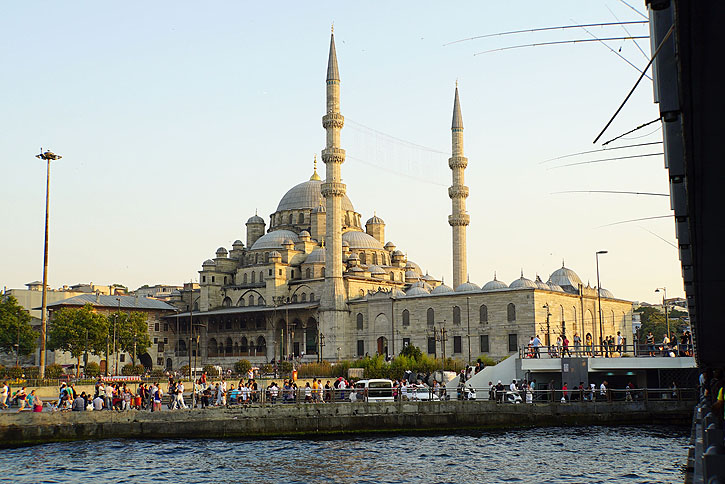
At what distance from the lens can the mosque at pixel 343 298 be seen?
177 ft

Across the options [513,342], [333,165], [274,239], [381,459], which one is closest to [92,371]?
[333,165]

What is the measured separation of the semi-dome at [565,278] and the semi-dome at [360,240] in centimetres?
1708

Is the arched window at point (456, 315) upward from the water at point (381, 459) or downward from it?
upward

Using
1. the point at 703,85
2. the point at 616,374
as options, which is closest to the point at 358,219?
the point at 616,374

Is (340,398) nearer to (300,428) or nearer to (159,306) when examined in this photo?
(300,428)

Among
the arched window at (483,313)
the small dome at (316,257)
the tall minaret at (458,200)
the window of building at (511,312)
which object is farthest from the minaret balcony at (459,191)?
the small dome at (316,257)

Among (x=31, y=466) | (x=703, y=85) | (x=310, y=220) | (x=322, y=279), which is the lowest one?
(x=31, y=466)

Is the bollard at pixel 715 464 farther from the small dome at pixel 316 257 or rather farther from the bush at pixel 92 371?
the small dome at pixel 316 257

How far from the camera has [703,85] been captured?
3.78 m

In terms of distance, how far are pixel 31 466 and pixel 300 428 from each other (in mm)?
8240

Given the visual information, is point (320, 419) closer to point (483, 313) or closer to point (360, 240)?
point (483, 313)

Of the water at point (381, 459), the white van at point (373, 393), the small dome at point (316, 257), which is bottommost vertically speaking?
the water at point (381, 459)

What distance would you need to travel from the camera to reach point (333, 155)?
57.2 metres

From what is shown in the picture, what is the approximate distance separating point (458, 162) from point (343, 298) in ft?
44.3
